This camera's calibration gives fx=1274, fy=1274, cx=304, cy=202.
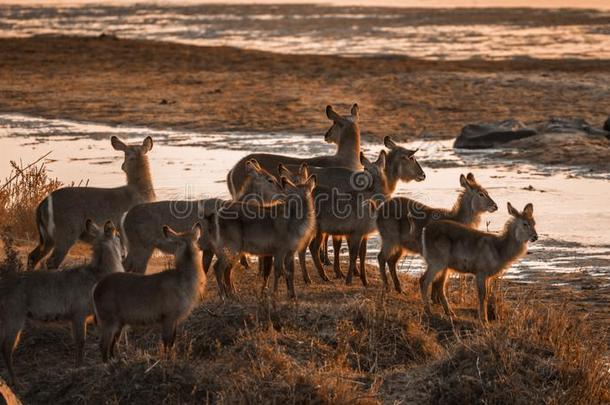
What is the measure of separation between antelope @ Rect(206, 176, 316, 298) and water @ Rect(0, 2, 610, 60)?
2603cm

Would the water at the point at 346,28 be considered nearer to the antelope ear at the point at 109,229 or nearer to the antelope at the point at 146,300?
the antelope ear at the point at 109,229

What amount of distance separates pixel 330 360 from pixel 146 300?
1485mm

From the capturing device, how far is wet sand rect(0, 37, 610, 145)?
2538 cm

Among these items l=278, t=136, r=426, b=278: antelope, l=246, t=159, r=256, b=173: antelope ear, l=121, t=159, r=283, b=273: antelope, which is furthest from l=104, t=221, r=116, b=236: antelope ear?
l=246, t=159, r=256, b=173: antelope ear

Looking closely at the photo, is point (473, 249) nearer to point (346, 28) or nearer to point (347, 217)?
point (347, 217)

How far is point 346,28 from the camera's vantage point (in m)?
51.7

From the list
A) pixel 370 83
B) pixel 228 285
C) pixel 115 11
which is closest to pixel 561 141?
pixel 370 83

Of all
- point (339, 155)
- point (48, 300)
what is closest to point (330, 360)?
point (48, 300)

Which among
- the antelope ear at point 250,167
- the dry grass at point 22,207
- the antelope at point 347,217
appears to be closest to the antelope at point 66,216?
the antelope ear at point 250,167

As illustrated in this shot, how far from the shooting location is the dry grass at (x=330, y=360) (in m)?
8.89

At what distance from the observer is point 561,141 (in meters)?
21.4

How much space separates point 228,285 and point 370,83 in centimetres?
1829

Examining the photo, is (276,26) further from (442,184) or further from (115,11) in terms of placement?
(442,184)

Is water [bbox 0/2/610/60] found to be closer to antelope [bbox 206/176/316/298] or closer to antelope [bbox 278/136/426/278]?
antelope [bbox 278/136/426/278]
